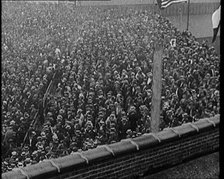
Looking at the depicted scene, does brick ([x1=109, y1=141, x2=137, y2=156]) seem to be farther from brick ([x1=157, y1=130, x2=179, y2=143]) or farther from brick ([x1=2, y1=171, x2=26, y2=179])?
brick ([x1=2, y1=171, x2=26, y2=179])

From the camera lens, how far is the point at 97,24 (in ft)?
12.3

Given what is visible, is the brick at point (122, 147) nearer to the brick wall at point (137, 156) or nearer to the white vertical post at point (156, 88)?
the brick wall at point (137, 156)

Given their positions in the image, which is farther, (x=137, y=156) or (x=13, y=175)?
(x=137, y=156)

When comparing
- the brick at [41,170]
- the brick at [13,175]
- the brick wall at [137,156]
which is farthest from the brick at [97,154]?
the brick at [13,175]

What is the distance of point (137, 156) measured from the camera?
4375mm

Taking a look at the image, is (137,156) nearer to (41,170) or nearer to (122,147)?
(122,147)

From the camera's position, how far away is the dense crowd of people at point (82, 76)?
3.30 m

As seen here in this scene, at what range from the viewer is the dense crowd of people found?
10.8 ft

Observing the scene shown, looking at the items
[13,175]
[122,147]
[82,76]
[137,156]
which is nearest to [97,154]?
[122,147]

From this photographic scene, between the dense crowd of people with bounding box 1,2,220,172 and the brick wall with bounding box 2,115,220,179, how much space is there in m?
0.07

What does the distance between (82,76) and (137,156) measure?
1012mm

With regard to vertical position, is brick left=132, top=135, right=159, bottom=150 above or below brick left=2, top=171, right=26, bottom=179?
below

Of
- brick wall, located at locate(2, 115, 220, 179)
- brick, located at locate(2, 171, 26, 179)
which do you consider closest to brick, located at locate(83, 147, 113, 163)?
brick wall, located at locate(2, 115, 220, 179)

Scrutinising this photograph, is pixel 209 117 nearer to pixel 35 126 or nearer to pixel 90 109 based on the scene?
pixel 90 109
